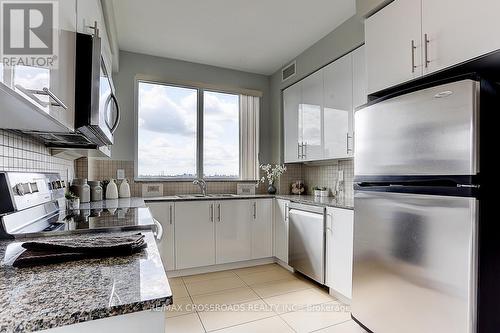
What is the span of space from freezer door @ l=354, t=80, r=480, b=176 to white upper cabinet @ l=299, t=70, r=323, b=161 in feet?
3.76

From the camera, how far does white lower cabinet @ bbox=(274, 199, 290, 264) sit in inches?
125

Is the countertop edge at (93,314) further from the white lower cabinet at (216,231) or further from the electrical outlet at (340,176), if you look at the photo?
the electrical outlet at (340,176)

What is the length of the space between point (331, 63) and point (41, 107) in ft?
8.79

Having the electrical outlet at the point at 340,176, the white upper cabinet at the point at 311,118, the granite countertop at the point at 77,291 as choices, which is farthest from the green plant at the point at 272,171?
the granite countertop at the point at 77,291

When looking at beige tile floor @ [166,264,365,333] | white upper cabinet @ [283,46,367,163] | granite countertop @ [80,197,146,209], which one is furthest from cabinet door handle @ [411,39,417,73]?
granite countertop @ [80,197,146,209]

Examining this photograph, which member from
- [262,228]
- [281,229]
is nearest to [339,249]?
[281,229]

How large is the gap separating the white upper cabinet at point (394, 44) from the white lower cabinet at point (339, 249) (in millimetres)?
1042

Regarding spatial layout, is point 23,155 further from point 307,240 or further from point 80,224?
point 307,240

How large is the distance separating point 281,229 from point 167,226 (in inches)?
51.8

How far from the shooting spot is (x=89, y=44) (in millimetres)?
1124

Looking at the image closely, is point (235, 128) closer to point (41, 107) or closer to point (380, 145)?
point (380, 145)

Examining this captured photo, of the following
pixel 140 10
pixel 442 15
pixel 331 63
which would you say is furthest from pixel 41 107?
pixel 331 63

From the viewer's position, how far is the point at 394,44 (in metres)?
1.77

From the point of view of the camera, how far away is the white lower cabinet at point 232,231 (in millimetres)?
3154
